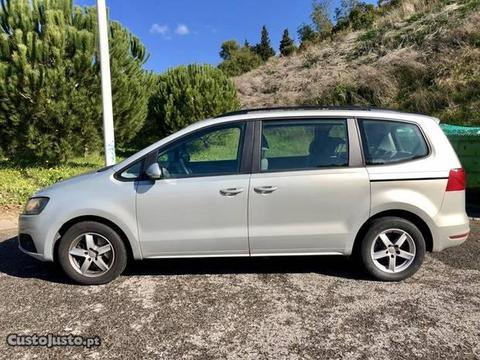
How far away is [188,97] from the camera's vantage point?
47.4ft

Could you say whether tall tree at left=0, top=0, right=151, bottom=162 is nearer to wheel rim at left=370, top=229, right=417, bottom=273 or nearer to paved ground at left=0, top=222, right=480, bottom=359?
paved ground at left=0, top=222, right=480, bottom=359

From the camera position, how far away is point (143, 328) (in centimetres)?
362

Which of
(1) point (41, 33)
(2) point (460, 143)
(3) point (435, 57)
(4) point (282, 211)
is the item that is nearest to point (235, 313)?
(4) point (282, 211)

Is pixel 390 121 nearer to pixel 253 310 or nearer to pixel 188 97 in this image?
pixel 253 310

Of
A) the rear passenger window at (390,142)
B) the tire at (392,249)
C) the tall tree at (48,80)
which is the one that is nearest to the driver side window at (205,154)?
the rear passenger window at (390,142)

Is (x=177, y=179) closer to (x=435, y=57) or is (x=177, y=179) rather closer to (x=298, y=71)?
(x=435, y=57)

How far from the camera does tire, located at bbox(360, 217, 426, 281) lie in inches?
172

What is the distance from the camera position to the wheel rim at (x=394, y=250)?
14.4ft

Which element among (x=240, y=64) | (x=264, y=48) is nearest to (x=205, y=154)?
(x=240, y=64)

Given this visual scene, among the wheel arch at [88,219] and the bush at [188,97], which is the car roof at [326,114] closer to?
the wheel arch at [88,219]

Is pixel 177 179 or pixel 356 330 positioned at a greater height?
pixel 177 179

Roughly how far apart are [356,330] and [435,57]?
1609cm

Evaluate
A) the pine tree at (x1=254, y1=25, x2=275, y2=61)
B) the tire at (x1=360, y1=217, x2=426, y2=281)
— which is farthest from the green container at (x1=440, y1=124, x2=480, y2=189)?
the pine tree at (x1=254, y1=25, x2=275, y2=61)

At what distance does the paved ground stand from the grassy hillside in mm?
9652
